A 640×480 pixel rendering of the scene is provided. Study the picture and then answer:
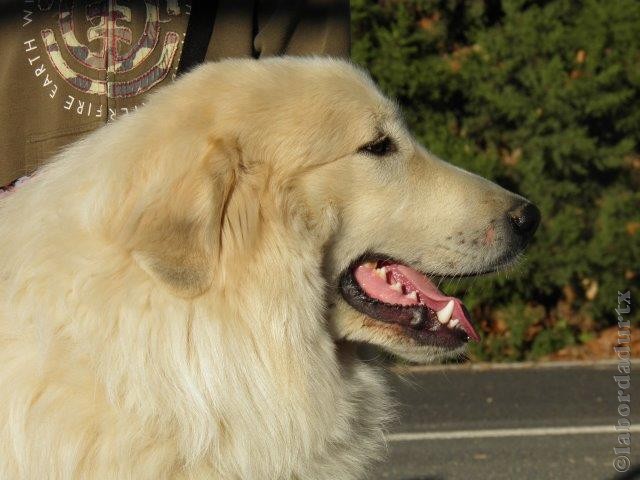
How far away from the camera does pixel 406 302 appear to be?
10.6ft

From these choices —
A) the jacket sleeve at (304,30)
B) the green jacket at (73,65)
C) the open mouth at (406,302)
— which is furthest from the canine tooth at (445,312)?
the green jacket at (73,65)

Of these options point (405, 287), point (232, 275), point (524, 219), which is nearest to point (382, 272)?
point (405, 287)

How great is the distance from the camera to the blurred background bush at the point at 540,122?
896 cm

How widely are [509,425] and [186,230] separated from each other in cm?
483

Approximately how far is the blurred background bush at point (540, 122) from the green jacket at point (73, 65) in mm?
5419

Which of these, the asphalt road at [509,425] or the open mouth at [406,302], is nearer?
the open mouth at [406,302]

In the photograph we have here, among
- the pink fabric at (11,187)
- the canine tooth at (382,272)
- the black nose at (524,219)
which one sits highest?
the black nose at (524,219)

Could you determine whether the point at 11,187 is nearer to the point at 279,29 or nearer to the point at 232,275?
the point at 232,275

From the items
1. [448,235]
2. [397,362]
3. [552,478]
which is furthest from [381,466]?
[448,235]

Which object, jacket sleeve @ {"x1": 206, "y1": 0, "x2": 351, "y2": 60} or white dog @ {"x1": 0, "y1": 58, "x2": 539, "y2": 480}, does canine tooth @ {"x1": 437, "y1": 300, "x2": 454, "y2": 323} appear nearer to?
white dog @ {"x1": 0, "y1": 58, "x2": 539, "y2": 480}

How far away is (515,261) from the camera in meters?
3.34

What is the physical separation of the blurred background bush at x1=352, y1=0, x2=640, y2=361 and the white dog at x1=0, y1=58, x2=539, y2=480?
5.67 metres

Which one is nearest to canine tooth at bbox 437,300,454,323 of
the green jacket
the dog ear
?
the dog ear

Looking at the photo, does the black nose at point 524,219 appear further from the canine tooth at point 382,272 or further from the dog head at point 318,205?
the canine tooth at point 382,272
